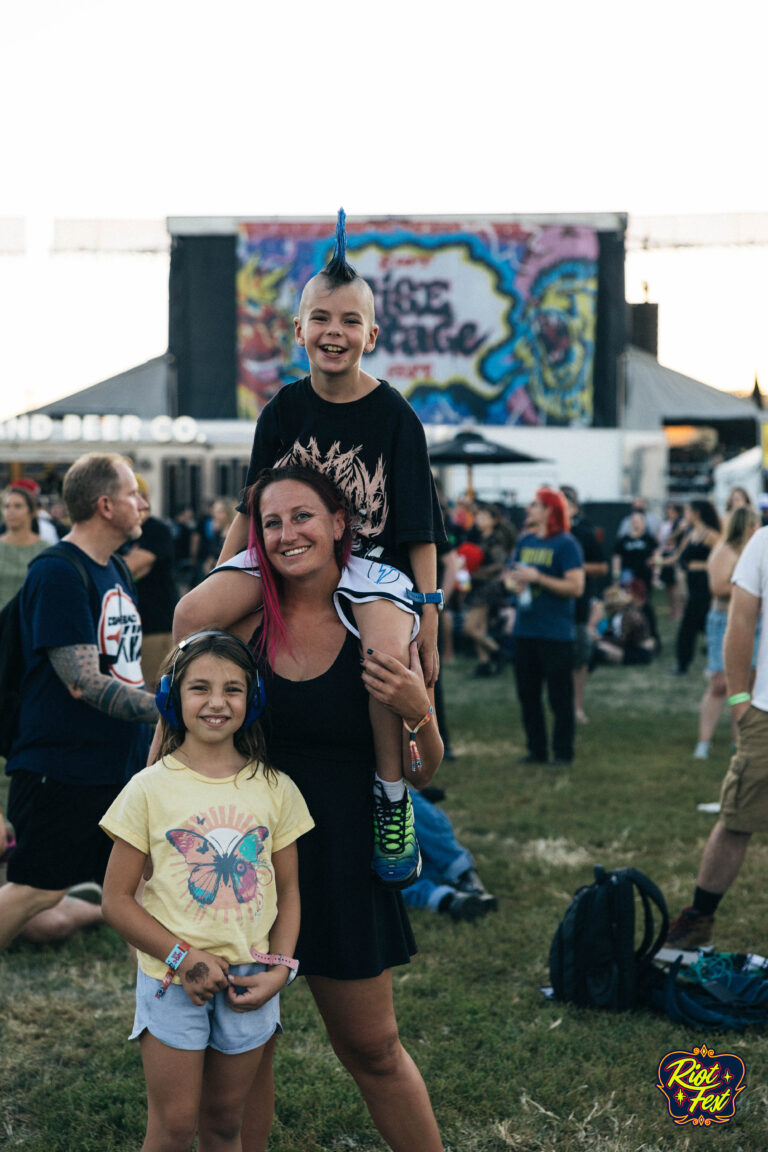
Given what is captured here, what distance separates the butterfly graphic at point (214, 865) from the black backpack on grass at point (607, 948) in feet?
6.86

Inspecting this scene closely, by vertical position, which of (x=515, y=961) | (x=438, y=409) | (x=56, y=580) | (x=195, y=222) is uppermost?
(x=195, y=222)

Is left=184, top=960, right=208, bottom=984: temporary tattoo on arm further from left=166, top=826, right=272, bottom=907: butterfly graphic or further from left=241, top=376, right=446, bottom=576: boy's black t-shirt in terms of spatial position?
left=241, top=376, right=446, bottom=576: boy's black t-shirt

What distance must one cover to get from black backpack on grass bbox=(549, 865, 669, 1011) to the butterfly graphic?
2090 mm

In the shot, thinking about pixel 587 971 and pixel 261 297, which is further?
pixel 261 297

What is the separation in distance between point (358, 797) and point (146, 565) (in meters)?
4.32

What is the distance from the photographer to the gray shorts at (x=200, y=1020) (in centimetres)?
218

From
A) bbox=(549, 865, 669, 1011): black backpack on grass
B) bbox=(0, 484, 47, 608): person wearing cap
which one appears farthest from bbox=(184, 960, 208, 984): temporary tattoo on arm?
bbox=(0, 484, 47, 608): person wearing cap

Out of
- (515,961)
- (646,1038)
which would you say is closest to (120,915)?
(646,1038)

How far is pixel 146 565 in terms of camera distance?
6461 millimetres

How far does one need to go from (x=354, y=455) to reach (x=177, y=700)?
29.3 inches

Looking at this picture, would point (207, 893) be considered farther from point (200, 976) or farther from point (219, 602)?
point (219, 602)

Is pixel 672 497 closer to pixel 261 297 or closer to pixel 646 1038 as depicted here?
pixel 261 297

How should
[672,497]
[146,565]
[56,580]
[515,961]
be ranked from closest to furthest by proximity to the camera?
1. [56,580]
2. [515,961]
3. [146,565]
4. [672,497]

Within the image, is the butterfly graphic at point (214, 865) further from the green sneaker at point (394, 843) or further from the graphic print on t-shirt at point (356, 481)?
the graphic print on t-shirt at point (356, 481)
